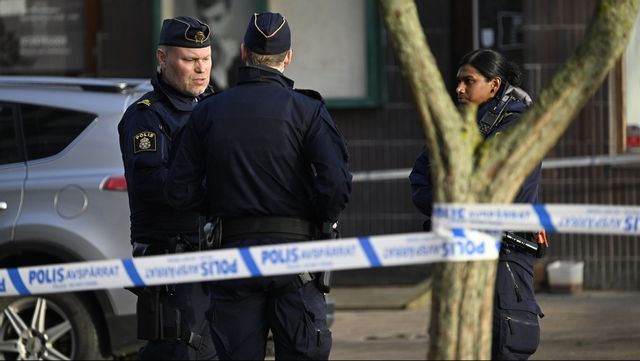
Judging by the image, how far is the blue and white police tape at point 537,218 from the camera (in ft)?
14.5

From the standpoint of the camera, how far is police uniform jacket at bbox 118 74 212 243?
5.84m

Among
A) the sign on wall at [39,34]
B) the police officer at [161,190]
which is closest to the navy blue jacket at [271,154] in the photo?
the police officer at [161,190]

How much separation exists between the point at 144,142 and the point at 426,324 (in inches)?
192

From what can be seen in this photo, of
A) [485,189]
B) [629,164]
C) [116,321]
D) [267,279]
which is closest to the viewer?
[485,189]

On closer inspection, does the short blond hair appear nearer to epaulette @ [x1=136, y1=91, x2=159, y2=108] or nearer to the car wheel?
epaulette @ [x1=136, y1=91, x2=159, y2=108]

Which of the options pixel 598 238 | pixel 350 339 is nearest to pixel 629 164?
pixel 598 238

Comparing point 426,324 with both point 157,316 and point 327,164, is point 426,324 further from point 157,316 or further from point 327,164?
point 327,164

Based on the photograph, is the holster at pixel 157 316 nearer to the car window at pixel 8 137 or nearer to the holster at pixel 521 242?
the holster at pixel 521 242

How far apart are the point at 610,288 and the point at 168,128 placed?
667 centimetres

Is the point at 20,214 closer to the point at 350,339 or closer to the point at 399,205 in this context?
the point at 350,339

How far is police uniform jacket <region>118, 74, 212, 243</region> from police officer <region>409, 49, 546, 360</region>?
1051 mm

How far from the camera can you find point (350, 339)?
9781 mm

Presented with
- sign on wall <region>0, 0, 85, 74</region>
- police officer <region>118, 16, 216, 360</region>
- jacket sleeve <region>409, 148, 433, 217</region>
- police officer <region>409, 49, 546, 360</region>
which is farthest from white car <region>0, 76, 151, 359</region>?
sign on wall <region>0, 0, 85, 74</region>

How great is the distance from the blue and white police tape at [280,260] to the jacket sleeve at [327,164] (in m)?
0.26
